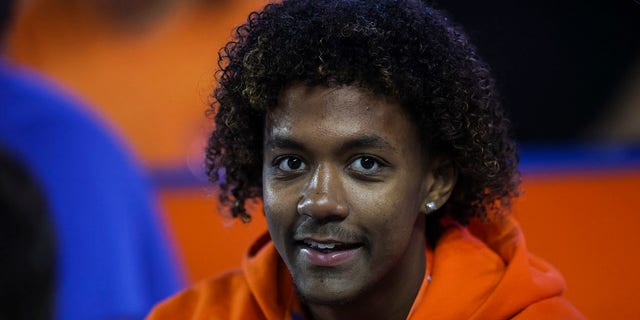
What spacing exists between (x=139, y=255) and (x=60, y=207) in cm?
39

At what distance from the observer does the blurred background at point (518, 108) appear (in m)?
3.11

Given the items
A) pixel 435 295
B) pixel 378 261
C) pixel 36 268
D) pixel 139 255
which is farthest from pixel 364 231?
pixel 36 268

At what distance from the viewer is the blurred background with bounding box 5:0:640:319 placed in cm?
311

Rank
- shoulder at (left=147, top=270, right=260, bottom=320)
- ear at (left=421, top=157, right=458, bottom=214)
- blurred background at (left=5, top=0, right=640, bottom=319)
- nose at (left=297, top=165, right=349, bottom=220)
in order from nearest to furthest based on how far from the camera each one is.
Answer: nose at (left=297, top=165, right=349, bottom=220)
ear at (left=421, top=157, right=458, bottom=214)
shoulder at (left=147, top=270, right=260, bottom=320)
blurred background at (left=5, top=0, right=640, bottom=319)

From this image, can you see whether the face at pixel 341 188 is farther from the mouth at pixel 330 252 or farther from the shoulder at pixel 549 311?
the shoulder at pixel 549 311

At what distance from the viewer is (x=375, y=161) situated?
1.96 metres

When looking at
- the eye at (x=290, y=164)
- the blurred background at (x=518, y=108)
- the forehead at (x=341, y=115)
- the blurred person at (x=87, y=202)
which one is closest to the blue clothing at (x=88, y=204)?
the blurred person at (x=87, y=202)

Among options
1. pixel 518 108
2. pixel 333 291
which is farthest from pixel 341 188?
pixel 518 108

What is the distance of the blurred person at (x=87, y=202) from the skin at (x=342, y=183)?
4.76 feet

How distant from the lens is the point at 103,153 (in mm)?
3479

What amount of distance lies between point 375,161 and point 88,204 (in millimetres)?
1786

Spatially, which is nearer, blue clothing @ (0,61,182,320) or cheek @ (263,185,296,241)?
cheek @ (263,185,296,241)

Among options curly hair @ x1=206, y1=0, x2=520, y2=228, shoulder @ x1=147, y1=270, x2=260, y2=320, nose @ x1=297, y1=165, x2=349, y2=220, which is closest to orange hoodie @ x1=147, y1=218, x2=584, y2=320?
shoulder @ x1=147, y1=270, x2=260, y2=320

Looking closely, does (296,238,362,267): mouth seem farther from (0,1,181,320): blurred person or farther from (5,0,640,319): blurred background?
(0,1,181,320): blurred person
